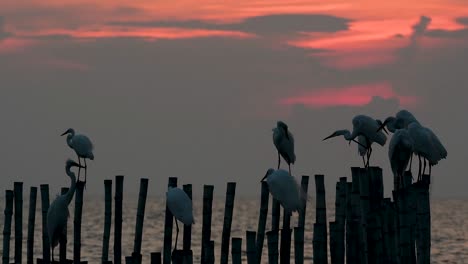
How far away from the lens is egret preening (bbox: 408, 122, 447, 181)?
58.1ft

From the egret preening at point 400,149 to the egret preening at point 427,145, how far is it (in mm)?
92

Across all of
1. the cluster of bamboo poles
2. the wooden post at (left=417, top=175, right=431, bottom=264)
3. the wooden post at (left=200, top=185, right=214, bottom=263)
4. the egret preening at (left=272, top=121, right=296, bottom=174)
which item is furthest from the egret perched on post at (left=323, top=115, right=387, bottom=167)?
the wooden post at (left=417, top=175, right=431, bottom=264)

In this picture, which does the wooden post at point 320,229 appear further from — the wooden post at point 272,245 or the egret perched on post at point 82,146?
the egret perched on post at point 82,146

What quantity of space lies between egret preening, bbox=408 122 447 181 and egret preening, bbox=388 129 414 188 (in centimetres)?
9

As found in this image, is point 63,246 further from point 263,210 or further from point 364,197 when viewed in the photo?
point 364,197

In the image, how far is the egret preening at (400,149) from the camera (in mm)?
17734

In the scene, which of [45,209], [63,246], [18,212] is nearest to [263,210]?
[63,246]

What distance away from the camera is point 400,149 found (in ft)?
58.3

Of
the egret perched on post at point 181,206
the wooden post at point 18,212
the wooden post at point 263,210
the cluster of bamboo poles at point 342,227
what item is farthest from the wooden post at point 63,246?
the wooden post at point 263,210

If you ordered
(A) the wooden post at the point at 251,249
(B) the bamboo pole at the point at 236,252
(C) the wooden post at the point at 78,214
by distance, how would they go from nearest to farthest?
(B) the bamboo pole at the point at 236,252 → (A) the wooden post at the point at 251,249 → (C) the wooden post at the point at 78,214

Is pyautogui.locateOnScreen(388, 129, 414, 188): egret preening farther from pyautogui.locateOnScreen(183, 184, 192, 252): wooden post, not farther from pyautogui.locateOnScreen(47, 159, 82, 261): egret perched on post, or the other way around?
pyautogui.locateOnScreen(47, 159, 82, 261): egret perched on post

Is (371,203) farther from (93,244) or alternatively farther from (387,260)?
(93,244)

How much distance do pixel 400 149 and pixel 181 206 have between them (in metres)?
3.86

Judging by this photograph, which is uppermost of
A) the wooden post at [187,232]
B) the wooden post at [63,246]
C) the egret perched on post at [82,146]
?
the egret perched on post at [82,146]
